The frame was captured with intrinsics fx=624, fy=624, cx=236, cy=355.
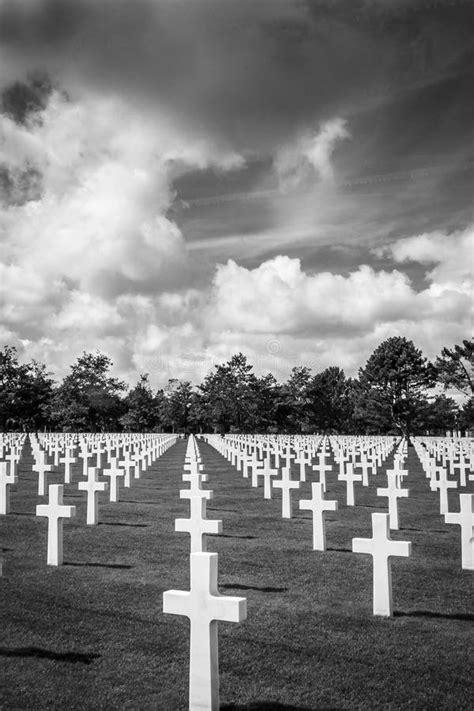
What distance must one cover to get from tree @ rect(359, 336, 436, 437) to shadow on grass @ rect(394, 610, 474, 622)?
151 ft

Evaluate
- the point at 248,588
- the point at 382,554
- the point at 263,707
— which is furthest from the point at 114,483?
the point at 263,707

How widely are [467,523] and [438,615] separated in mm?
1990

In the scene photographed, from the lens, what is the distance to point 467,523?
774 centimetres

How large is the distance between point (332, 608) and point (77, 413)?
197ft

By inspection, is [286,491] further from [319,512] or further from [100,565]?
[100,565]

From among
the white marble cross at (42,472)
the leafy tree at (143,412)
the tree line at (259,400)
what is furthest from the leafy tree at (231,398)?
the white marble cross at (42,472)

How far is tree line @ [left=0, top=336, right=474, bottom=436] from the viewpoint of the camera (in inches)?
2111

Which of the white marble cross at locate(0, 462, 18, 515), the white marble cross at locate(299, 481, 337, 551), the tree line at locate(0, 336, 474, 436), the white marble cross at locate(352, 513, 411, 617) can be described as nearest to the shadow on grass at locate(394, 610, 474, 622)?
the white marble cross at locate(352, 513, 411, 617)

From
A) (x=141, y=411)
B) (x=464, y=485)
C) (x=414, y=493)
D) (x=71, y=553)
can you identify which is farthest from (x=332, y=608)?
(x=141, y=411)

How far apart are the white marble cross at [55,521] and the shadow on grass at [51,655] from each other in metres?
2.89

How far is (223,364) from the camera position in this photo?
78.1 meters

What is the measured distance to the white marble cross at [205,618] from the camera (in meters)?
3.73

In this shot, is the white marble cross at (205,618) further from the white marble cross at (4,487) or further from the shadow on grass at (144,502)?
the shadow on grass at (144,502)

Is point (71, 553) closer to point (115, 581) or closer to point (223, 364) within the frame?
point (115, 581)
